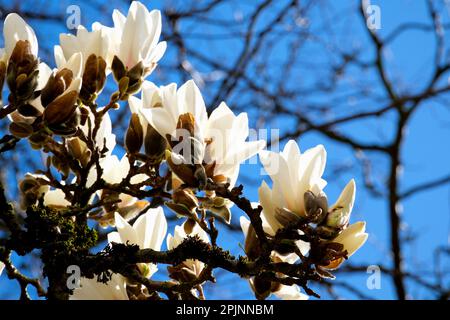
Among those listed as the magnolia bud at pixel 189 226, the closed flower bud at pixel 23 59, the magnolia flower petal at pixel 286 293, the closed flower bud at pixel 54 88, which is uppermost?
the closed flower bud at pixel 23 59

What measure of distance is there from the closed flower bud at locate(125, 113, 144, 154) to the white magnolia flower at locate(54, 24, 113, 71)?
7 centimetres

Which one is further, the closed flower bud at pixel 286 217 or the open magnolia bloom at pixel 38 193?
the open magnolia bloom at pixel 38 193

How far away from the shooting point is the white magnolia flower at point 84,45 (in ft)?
2.17

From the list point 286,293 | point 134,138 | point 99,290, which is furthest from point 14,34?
point 286,293

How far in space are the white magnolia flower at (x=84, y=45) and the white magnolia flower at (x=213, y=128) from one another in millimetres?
96

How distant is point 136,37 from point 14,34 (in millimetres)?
118

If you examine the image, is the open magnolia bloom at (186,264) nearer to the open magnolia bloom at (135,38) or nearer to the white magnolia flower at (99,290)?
the white magnolia flower at (99,290)

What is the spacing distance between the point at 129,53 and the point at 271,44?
69.5 inches

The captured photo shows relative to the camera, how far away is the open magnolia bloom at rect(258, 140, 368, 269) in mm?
573

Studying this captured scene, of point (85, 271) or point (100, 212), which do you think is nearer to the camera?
point (85, 271)

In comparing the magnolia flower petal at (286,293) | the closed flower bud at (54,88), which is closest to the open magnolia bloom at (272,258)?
the magnolia flower petal at (286,293)

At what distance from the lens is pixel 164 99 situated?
612 millimetres
